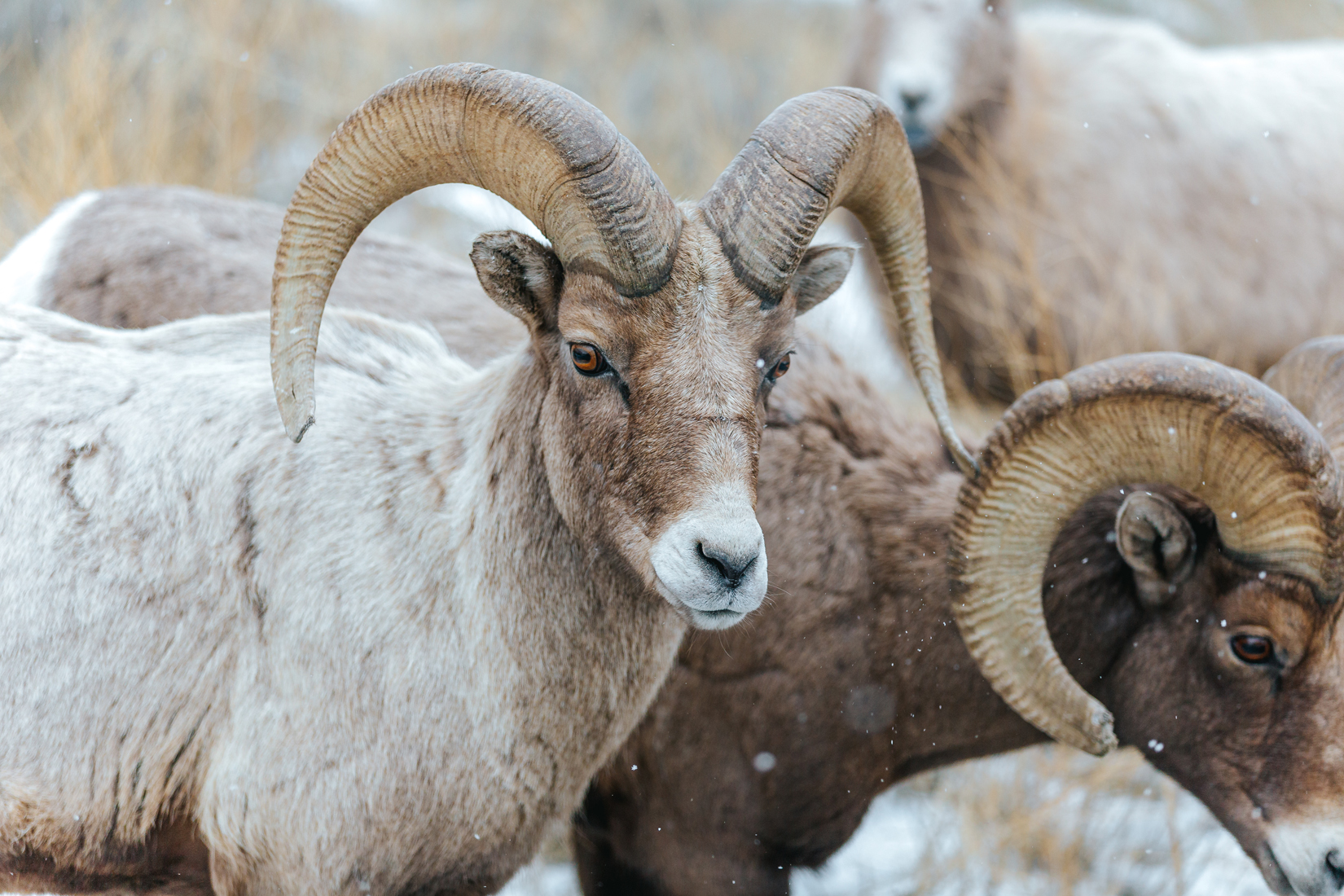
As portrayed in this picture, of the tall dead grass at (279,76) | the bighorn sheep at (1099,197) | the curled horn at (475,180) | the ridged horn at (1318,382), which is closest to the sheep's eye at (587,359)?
the curled horn at (475,180)

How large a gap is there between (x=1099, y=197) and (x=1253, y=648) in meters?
4.14

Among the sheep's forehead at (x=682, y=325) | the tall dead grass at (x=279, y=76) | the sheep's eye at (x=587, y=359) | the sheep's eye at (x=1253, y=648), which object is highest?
the sheep's forehead at (x=682, y=325)

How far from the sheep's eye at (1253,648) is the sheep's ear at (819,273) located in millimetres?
1705

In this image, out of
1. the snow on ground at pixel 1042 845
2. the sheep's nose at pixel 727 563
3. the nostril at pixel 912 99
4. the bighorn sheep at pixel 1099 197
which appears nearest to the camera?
the sheep's nose at pixel 727 563

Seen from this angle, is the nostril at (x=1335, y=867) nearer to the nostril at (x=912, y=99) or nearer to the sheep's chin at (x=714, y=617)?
the sheep's chin at (x=714, y=617)

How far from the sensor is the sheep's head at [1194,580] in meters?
3.55

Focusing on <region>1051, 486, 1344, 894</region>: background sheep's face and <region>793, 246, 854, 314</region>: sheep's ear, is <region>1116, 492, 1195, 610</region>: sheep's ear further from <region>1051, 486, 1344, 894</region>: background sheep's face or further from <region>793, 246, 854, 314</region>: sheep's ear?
<region>793, 246, 854, 314</region>: sheep's ear

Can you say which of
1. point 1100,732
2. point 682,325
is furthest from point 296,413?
point 1100,732

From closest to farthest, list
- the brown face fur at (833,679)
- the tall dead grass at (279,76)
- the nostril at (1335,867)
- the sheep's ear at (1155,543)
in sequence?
the nostril at (1335,867) → the sheep's ear at (1155,543) → the brown face fur at (833,679) → the tall dead grass at (279,76)

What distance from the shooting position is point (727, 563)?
9.21ft

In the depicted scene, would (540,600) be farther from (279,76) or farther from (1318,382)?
(279,76)

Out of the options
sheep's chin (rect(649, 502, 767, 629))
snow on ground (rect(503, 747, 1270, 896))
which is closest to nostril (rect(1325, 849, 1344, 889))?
snow on ground (rect(503, 747, 1270, 896))

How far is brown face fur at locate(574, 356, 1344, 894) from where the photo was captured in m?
4.15

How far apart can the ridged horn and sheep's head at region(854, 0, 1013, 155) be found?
2.95 m
